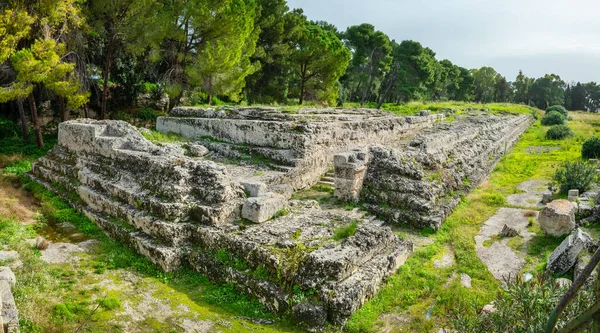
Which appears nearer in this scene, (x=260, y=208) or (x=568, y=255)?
(x=568, y=255)

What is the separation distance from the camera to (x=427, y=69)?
4391 centimetres

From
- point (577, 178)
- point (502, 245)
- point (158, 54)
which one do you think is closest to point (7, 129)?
point (158, 54)

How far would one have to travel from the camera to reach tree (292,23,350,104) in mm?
27391

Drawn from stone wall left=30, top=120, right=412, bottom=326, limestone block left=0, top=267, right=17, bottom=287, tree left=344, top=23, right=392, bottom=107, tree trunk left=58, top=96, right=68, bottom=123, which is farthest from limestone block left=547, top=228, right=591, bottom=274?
tree left=344, top=23, right=392, bottom=107

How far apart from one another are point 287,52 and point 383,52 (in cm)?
1793

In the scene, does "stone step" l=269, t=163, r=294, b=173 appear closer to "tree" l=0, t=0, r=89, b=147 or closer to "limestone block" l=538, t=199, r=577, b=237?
"limestone block" l=538, t=199, r=577, b=237

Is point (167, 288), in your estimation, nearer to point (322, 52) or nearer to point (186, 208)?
point (186, 208)

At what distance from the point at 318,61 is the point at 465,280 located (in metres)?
22.9

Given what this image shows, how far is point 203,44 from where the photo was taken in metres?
18.7

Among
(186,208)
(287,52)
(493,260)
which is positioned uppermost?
(287,52)

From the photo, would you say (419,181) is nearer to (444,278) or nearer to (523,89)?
(444,278)

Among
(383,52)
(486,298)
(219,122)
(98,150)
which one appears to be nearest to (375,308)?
(486,298)

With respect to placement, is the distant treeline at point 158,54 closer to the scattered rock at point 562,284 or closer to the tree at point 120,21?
the tree at point 120,21

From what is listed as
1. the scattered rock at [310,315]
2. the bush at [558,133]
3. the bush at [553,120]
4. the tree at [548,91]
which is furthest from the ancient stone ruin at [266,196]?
the tree at [548,91]
